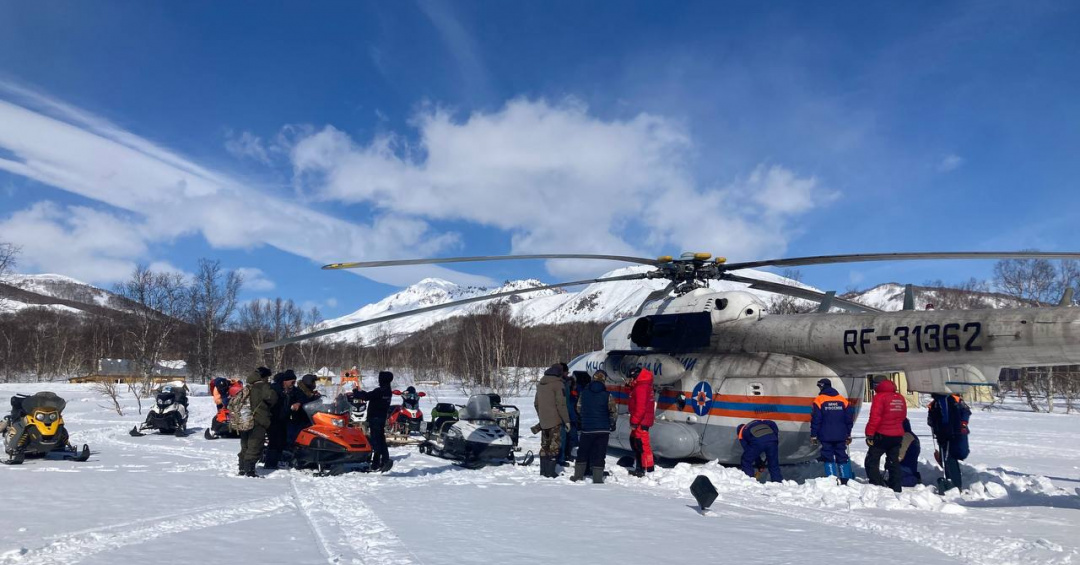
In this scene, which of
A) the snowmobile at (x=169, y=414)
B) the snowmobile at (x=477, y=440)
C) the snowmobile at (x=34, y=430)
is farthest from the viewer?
the snowmobile at (x=169, y=414)

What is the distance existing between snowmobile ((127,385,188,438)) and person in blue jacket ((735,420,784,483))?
39.0ft

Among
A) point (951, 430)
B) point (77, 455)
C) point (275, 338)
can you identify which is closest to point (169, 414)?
point (77, 455)

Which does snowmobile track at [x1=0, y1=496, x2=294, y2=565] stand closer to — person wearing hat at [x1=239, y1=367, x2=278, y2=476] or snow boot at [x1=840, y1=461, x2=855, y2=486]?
person wearing hat at [x1=239, y1=367, x2=278, y2=476]

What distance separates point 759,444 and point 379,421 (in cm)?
560

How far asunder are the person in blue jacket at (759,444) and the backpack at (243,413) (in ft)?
23.4

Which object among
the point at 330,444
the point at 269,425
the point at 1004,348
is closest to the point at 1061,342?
the point at 1004,348

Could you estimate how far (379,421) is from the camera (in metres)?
9.48

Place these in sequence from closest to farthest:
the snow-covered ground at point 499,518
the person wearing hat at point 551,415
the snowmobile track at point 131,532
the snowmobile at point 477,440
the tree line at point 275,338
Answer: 1. the snowmobile track at point 131,532
2. the snow-covered ground at point 499,518
3. the person wearing hat at point 551,415
4. the snowmobile at point 477,440
5. the tree line at point 275,338

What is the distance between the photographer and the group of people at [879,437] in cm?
815

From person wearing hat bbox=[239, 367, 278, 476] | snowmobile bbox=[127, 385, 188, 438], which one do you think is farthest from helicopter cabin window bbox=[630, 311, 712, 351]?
snowmobile bbox=[127, 385, 188, 438]

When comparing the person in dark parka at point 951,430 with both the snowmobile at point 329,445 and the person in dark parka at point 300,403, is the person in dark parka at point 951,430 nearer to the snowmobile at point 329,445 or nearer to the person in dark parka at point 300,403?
the snowmobile at point 329,445

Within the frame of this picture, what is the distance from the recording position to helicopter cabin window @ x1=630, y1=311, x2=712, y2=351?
1056 cm

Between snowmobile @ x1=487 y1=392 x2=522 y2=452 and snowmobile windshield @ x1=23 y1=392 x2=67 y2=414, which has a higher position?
snowmobile windshield @ x1=23 y1=392 x2=67 y2=414

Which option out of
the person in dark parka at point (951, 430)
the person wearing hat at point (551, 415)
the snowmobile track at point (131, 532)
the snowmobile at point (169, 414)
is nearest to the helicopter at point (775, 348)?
the person in dark parka at point (951, 430)
